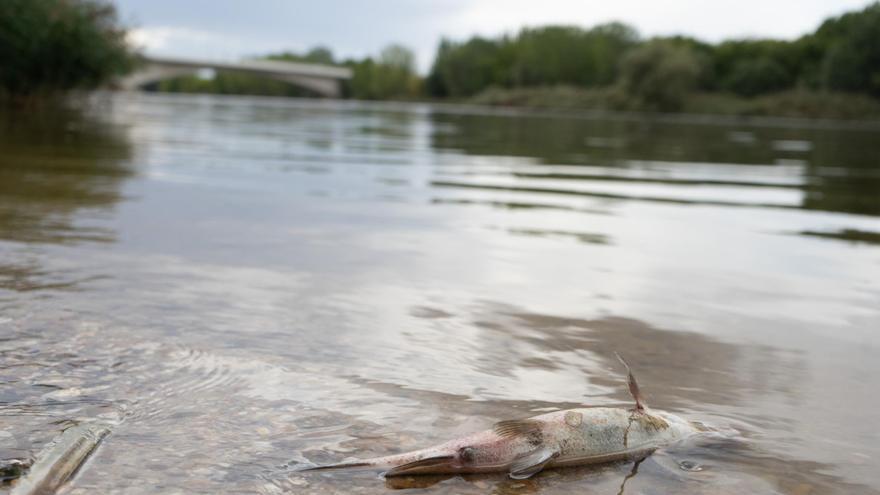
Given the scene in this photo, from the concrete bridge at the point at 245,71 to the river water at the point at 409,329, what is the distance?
62977 millimetres

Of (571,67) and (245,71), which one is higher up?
(571,67)

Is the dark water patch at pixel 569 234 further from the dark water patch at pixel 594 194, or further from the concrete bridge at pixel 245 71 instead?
the concrete bridge at pixel 245 71

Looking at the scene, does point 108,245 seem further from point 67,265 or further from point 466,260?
point 466,260

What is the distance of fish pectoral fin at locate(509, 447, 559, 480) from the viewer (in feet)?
7.88

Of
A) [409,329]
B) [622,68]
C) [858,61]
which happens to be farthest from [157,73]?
[409,329]

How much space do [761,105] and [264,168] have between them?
71.8 metres

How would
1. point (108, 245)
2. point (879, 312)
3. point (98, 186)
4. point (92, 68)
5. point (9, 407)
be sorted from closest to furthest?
1. point (9, 407)
2. point (879, 312)
3. point (108, 245)
4. point (98, 186)
5. point (92, 68)

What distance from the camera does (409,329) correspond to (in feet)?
13.1

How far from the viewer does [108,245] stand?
561 cm

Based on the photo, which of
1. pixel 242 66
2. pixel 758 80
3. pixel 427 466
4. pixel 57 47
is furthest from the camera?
pixel 758 80

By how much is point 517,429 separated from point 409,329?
1570 millimetres

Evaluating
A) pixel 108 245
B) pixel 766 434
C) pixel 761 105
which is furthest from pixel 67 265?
pixel 761 105

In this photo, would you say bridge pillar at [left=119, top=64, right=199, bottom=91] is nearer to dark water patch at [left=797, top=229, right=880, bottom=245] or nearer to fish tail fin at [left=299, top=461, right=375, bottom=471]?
dark water patch at [left=797, top=229, right=880, bottom=245]

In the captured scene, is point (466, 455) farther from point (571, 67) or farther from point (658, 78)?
point (571, 67)
